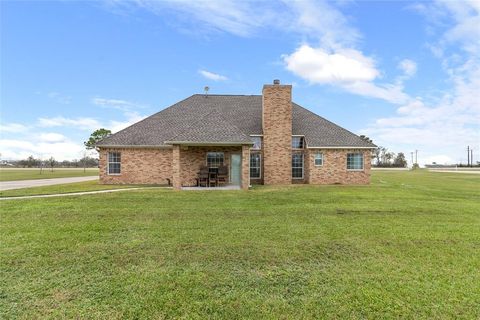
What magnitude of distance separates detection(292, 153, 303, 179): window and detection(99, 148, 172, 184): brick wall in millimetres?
9733

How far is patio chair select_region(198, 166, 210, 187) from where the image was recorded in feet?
60.3

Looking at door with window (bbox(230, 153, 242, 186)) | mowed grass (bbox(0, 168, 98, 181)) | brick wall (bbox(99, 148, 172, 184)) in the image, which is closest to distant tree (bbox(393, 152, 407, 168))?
door with window (bbox(230, 153, 242, 186))

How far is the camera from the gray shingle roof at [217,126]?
17.7 meters

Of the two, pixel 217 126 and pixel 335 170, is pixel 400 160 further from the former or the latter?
pixel 217 126

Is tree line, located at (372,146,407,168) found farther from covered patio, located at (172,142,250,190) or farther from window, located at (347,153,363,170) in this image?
covered patio, located at (172,142,250,190)

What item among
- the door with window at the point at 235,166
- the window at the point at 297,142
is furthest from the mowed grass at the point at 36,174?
the window at the point at 297,142

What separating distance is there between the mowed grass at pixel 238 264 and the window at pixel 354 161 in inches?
456

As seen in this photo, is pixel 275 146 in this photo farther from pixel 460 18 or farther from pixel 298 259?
pixel 298 259

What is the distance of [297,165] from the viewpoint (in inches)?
865

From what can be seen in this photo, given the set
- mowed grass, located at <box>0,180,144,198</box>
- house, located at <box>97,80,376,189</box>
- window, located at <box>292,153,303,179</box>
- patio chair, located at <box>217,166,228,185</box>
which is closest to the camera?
mowed grass, located at <box>0,180,144,198</box>

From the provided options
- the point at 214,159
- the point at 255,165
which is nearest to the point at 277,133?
the point at 255,165

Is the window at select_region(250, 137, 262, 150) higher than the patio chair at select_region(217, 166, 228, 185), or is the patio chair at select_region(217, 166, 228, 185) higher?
the window at select_region(250, 137, 262, 150)

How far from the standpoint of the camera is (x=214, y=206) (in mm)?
11148

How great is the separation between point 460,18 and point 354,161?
10.8 meters
